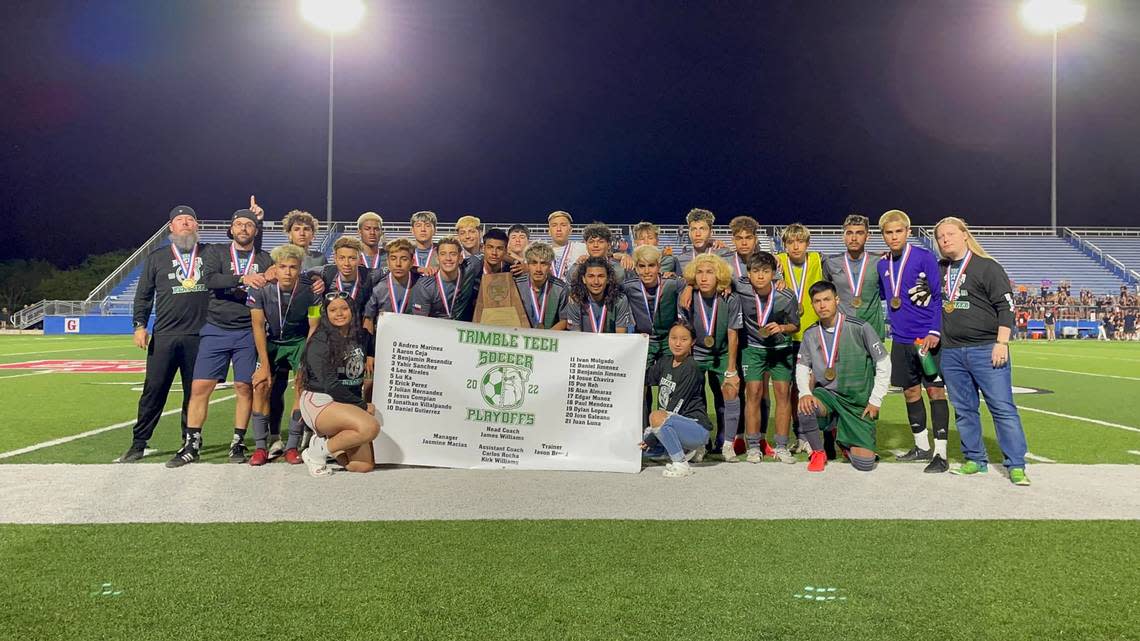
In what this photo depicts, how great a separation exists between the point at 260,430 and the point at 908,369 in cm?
499

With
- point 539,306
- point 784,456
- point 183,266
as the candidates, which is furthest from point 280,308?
point 784,456

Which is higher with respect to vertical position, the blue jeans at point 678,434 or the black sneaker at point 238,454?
the blue jeans at point 678,434

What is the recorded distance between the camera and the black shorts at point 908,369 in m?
5.74

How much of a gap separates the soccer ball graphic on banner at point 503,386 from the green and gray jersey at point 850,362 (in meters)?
2.06

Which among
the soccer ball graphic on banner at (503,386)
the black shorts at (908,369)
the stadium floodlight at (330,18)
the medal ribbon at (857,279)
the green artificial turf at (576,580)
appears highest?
the stadium floodlight at (330,18)

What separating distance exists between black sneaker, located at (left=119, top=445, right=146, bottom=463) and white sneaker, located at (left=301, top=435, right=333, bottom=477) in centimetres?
137

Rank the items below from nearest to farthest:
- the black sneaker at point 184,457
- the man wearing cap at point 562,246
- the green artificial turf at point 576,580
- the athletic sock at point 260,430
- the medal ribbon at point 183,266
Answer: the green artificial turf at point 576,580
the black sneaker at point 184,457
the athletic sock at point 260,430
the medal ribbon at point 183,266
the man wearing cap at point 562,246

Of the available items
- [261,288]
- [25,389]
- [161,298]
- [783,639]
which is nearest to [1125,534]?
[783,639]

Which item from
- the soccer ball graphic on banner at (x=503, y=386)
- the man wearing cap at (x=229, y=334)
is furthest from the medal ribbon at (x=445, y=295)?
the man wearing cap at (x=229, y=334)

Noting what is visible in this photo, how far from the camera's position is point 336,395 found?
5285 millimetres

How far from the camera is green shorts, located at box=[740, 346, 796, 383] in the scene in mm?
5883

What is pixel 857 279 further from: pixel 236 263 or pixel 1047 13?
pixel 1047 13

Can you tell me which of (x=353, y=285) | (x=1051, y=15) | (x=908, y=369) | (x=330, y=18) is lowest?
(x=908, y=369)

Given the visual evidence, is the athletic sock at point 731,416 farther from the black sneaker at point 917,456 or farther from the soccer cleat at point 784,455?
the black sneaker at point 917,456
